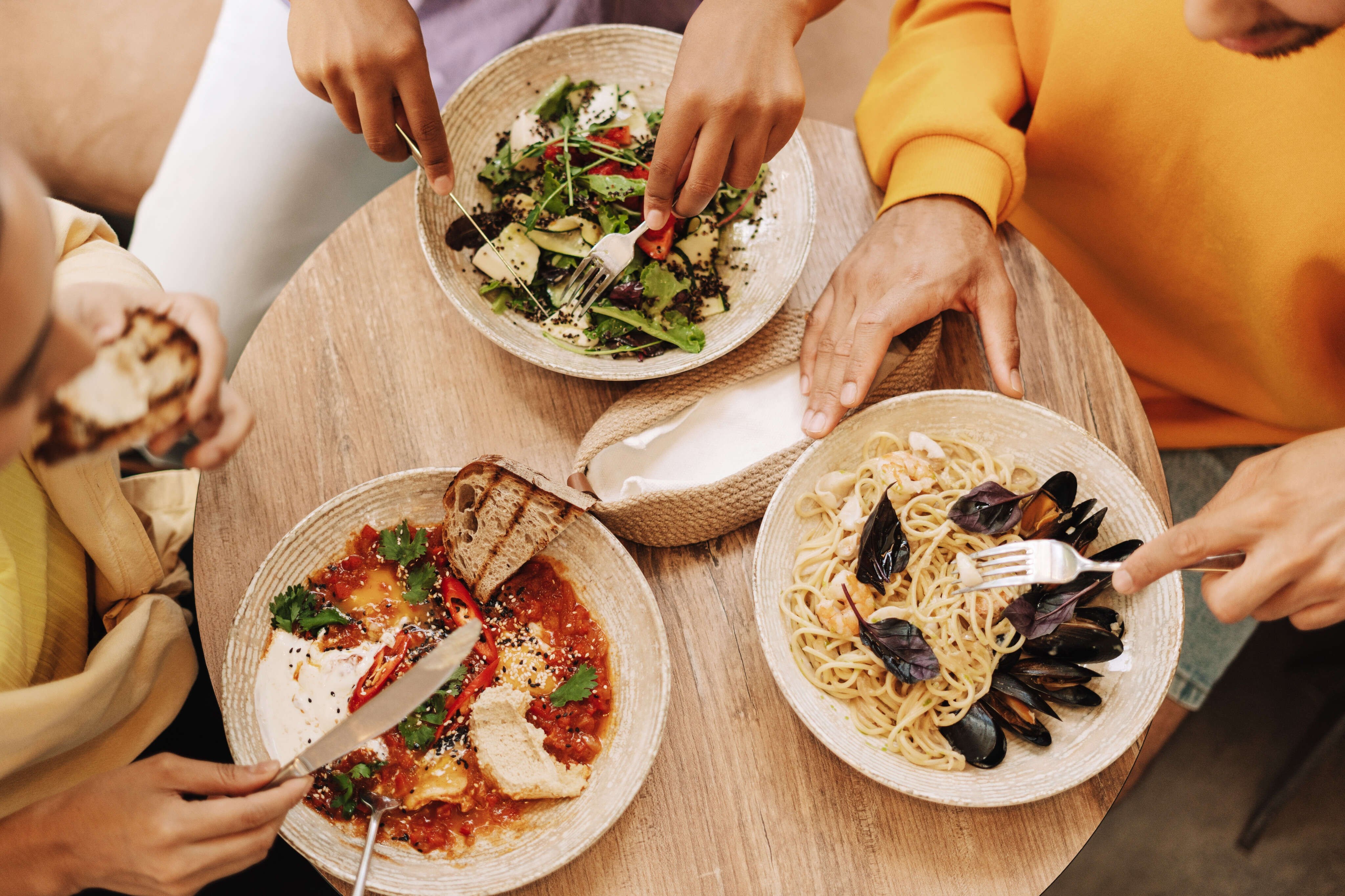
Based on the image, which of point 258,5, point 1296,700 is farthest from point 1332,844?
point 258,5

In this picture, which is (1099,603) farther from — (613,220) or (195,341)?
(195,341)

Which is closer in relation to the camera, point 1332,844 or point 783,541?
point 783,541

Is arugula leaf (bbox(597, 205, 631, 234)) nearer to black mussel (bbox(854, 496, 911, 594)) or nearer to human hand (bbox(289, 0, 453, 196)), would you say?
human hand (bbox(289, 0, 453, 196))

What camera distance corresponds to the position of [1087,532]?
1.63 metres

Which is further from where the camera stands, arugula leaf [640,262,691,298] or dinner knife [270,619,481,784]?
arugula leaf [640,262,691,298]

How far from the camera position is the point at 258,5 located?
2.29 meters

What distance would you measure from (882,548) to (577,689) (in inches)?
27.8

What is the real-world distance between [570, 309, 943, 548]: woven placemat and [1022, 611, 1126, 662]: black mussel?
609mm

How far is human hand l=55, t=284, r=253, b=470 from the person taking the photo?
2.67ft

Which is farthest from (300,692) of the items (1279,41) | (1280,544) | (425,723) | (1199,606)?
(1199,606)

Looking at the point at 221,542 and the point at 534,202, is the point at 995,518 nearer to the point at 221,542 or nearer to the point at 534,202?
the point at 534,202

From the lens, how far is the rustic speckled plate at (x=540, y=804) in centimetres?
145

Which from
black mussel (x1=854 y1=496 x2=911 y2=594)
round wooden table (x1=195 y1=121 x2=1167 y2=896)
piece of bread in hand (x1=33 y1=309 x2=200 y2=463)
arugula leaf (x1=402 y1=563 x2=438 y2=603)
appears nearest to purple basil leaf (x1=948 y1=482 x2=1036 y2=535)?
black mussel (x1=854 y1=496 x2=911 y2=594)

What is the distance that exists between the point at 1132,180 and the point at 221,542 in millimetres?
2300
